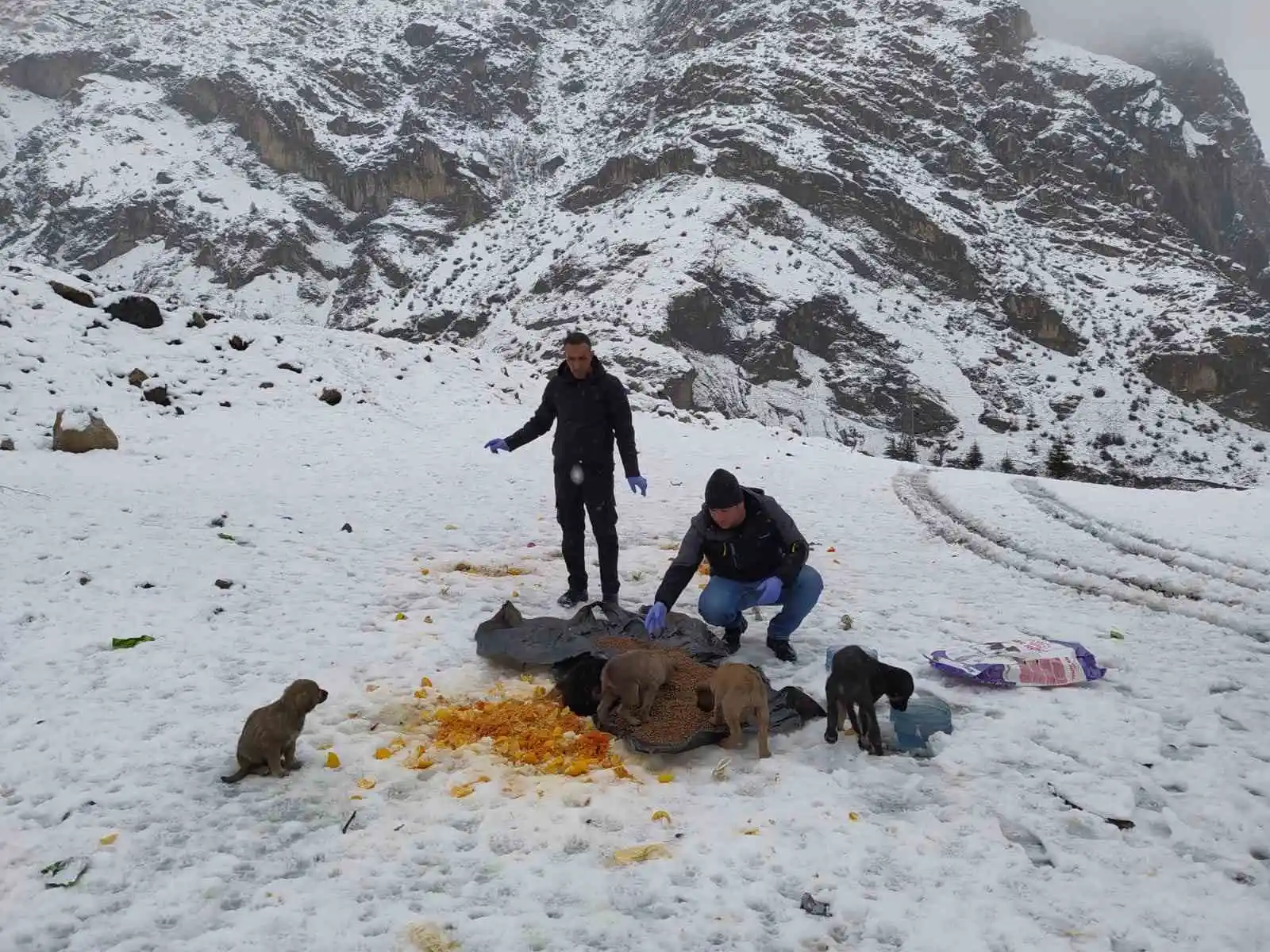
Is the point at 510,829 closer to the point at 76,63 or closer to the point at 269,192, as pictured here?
the point at 269,192

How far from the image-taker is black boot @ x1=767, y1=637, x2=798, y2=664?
5.08m

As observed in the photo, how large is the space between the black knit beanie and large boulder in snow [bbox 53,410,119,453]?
8.93 meters

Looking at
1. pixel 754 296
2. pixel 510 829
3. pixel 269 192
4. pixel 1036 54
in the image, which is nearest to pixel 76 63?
pixel 269 192

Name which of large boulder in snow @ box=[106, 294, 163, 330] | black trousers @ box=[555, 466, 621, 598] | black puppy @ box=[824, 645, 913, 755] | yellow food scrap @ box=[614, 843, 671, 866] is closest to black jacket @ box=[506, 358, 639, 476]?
black trousers @ box=[555, 466, 621, 598]

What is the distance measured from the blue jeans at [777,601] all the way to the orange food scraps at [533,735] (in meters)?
1.46

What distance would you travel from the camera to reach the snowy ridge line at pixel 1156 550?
7.24 meters

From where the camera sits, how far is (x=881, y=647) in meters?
5.25

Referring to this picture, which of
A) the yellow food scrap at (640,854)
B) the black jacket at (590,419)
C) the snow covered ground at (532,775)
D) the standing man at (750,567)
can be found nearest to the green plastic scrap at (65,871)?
the snow covered ground at (532,775)

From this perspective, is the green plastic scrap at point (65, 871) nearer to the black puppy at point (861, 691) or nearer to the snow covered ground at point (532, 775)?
the snow covered ground at point (532, 775)

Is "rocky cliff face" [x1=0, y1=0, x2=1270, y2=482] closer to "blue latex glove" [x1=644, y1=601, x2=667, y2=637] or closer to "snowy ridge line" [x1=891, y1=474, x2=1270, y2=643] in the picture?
"snowy ridge line" [x1=891, y1=474, x2=1270, y2=643]

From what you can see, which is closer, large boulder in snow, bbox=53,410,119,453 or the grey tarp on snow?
the grey tarp on snow

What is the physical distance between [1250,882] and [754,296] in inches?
3311

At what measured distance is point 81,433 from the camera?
9.41 meters

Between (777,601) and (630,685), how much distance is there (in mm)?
1581
